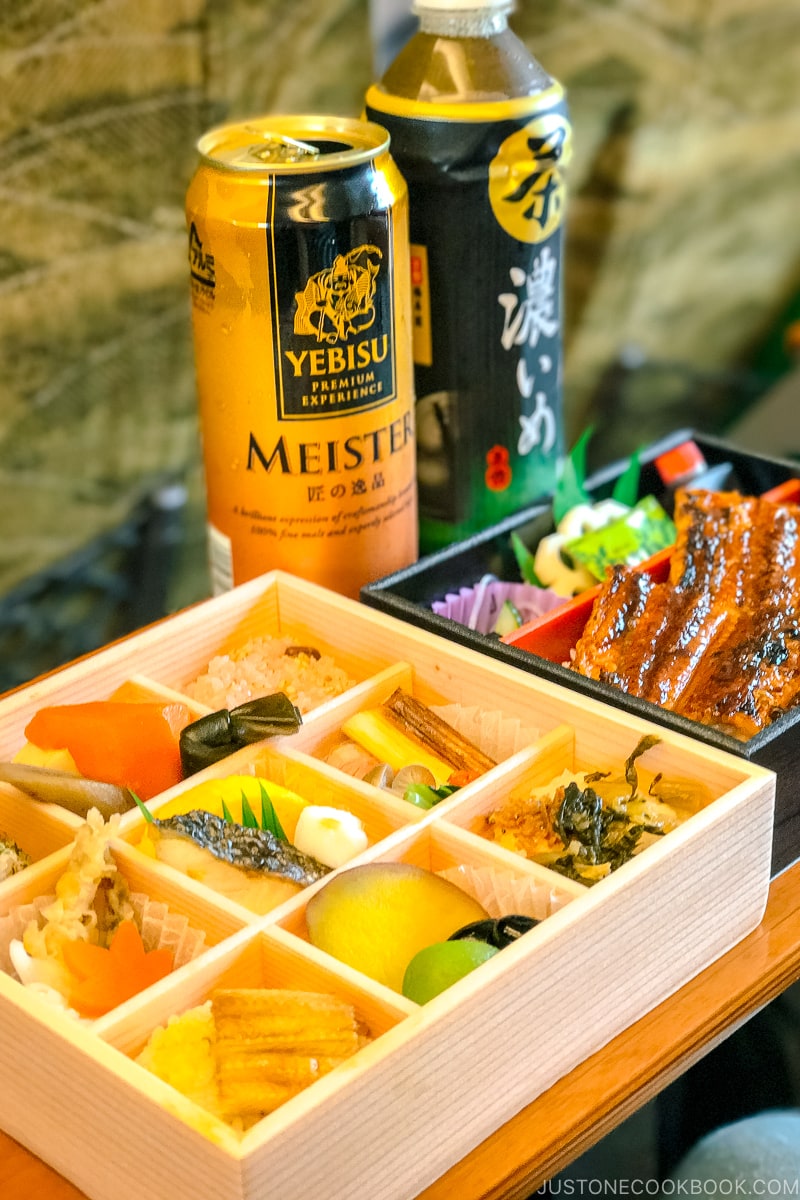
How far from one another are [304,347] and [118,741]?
1.19ft

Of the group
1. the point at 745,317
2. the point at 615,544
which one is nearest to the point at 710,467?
the point at 615,544

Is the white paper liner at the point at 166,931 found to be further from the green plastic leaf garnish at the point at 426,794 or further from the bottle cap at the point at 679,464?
the bottle cap at the point at 679,464

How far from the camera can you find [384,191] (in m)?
1.09

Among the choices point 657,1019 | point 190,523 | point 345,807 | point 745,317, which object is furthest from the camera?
point 745,317

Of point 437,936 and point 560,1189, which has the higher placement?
point 437,936

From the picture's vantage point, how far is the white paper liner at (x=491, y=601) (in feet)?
4.08

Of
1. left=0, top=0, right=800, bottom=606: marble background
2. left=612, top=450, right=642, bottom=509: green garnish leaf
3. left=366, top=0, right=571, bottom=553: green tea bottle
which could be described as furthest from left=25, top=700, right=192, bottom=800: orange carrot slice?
left=0, top=0, right=800, bottom=606: marble background

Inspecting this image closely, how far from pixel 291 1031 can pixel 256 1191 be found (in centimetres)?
11

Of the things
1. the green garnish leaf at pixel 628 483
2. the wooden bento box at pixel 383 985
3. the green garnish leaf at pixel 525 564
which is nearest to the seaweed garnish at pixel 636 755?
the wooden bento box at pixel 383 985

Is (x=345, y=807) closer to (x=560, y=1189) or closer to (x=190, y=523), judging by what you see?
(x=560, y=1189)

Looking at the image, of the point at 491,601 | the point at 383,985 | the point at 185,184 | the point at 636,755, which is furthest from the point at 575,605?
the point at 185,184

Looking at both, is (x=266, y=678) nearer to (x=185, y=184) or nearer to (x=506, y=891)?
(x=506, y=891)

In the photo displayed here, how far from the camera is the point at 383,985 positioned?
81cm

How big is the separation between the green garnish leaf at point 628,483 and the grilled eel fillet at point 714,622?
9cm
